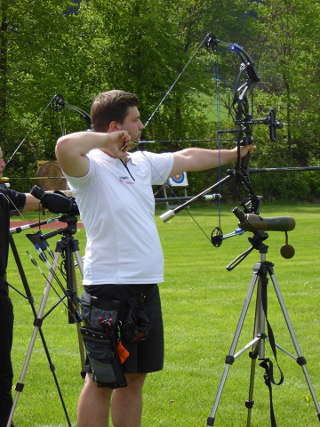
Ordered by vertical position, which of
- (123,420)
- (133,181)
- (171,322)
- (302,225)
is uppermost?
(133,181)

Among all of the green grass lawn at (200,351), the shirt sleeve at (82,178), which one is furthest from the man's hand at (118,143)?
the green grass lawn at (200,351)

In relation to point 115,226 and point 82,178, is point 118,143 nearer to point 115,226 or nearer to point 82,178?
point 82,178

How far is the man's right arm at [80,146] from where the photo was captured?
12.2ft

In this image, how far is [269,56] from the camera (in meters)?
44.5

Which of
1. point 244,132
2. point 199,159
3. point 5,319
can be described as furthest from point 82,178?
point 5,319

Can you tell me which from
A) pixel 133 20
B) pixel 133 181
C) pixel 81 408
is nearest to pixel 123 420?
pixel 81 408

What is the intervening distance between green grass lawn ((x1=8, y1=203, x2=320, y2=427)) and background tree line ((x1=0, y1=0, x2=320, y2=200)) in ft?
66.1

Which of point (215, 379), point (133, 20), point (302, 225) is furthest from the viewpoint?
point (133, 20)

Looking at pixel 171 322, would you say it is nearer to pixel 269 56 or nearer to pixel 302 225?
pixel 302 225

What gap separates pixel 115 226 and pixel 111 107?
23.3 inches

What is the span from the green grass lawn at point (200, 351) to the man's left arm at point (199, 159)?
73.5 inches

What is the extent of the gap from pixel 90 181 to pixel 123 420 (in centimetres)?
124

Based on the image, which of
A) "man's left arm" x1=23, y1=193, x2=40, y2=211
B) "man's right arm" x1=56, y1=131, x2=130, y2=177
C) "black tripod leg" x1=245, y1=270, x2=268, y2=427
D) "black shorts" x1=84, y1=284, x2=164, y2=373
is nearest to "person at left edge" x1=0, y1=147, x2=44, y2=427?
"man's left arm" x1=23, y1=193, x2=40, y2=211

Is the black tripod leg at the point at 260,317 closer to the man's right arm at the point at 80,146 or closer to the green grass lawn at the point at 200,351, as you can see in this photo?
the green grass lawn at the point at 200,351
